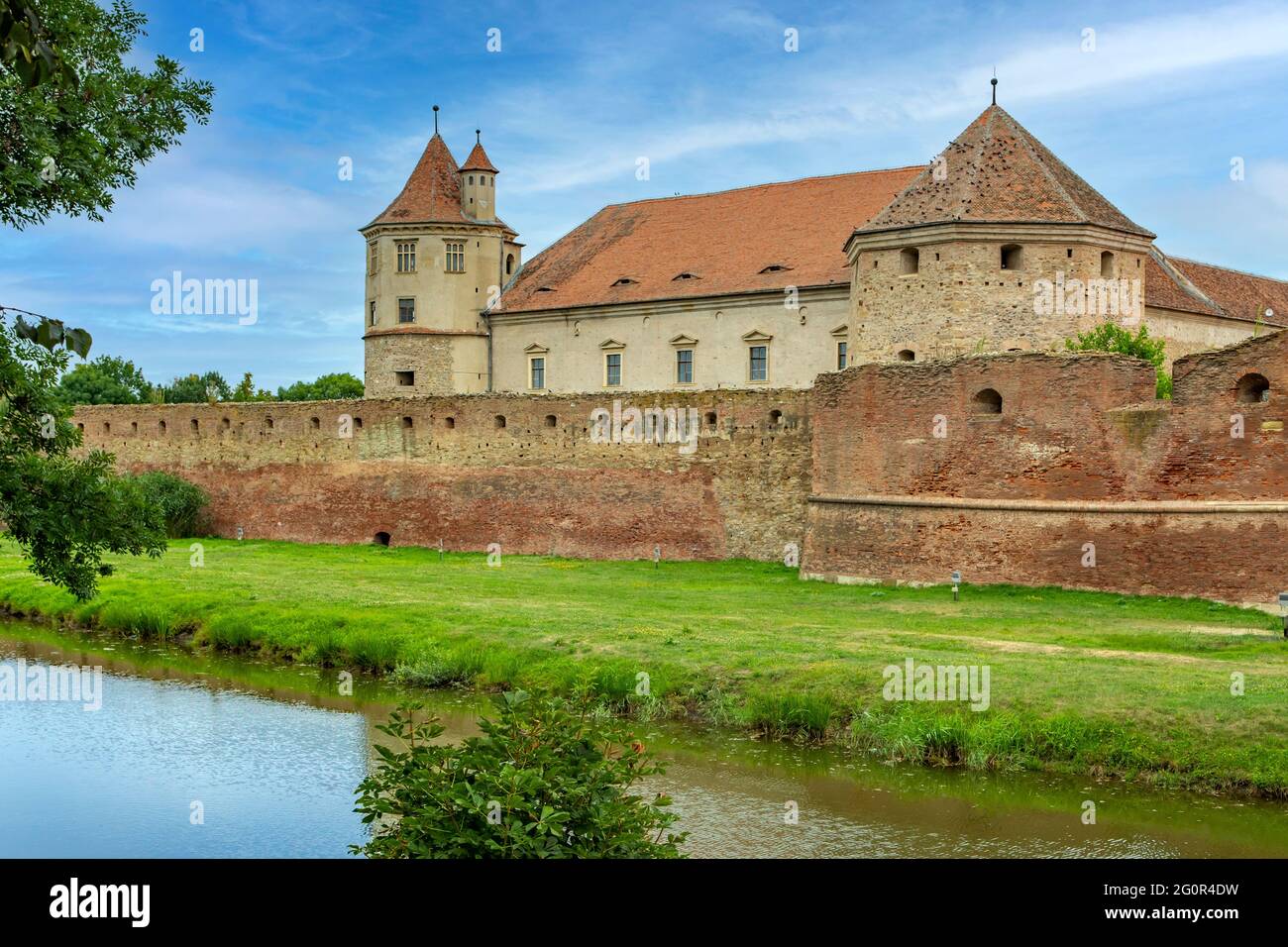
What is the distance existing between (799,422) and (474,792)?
22415 millimetres

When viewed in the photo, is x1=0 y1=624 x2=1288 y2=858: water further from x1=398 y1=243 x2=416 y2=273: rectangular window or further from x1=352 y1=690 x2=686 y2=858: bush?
x1=398 y1=243 x2=416 y2=273: rectangular window

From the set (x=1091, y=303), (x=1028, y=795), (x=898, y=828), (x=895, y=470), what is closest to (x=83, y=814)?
(x=898, y=828)

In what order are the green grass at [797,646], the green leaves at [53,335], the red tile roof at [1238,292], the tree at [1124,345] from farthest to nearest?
1. the red tile roof at [1238,292]
2. the tree at [1124,345]
3. the green grass at [797,646]
4. the green leaves at [53,335]

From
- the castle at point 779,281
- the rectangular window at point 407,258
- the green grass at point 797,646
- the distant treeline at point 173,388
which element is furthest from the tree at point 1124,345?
the distant treeline at point 173,388

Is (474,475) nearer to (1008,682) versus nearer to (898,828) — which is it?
(1008,682)

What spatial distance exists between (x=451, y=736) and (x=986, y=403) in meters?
12.5

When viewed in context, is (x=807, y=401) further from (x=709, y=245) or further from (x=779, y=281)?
(x=709, y=245)

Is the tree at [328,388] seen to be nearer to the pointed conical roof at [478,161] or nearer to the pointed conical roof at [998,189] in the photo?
the pointed conical roof at [478,161]

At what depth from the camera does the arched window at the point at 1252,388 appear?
20828 mm

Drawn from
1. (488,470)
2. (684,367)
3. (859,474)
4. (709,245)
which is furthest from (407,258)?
(859,474)

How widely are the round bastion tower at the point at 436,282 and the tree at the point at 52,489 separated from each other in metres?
32.3

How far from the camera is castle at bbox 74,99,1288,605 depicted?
72.6ft
